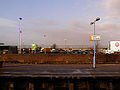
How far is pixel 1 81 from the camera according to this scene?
11148mm

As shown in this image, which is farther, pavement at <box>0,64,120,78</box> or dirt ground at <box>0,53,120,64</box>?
dirt ground at <box>0,53,120,64</box>

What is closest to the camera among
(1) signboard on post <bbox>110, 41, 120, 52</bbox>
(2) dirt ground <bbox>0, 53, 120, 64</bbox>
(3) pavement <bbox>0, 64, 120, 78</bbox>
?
(3) pavement <bbox>0, 64, 120, 78</bbox>

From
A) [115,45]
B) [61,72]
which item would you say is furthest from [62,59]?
[115,45]

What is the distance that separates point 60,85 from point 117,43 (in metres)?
39.8

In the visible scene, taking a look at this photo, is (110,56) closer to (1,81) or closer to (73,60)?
(73,60)

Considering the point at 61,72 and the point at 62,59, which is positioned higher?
the point at 61,72

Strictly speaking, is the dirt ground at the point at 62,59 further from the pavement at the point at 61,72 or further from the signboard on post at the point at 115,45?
the signboard on post at the point at 115,45

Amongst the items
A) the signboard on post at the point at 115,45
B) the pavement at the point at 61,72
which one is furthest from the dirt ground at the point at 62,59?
the signboard on post at the point at 115,45

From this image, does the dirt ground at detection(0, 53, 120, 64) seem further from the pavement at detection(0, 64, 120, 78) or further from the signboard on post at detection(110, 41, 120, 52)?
the signboard on post at detection(110, 41, 120, 52)

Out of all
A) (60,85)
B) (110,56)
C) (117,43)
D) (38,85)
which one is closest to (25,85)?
(38,85)

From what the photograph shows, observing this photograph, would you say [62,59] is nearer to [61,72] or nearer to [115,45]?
[61,72]

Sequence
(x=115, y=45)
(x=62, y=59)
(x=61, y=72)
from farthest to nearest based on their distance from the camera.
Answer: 1. (x=115, y=45)
2. (x=62, y=59)
3. (x=61, y=72)

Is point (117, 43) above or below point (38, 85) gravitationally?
above

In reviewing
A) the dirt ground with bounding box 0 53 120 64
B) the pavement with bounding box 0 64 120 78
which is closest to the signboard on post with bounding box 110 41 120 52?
the dirt ground with bounding box 0 53 120 64
